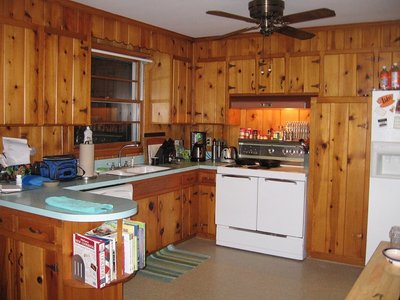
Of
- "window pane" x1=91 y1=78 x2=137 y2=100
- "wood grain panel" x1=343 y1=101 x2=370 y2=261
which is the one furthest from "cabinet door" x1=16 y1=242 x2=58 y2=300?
"wood grain panel" x1=343 y1=101 x2=370 y2=261

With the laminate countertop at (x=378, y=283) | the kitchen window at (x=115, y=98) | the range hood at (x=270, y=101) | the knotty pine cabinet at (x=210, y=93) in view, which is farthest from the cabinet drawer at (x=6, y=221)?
the range hood at (x=270, y=101)

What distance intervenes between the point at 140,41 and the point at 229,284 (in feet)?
8.73

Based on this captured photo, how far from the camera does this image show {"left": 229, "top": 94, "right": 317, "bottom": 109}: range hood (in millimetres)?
4781

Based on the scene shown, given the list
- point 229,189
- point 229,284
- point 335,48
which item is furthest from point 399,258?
point 335,48

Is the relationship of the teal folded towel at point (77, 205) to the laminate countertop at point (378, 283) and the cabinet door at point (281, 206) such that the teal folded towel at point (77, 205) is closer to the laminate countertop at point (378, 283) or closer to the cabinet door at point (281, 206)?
the laminate countertop at point (378, 283)

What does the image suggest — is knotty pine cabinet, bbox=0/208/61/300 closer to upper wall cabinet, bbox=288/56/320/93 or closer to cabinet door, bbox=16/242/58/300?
Answer: cabinet door, bbox=16/242/58/300

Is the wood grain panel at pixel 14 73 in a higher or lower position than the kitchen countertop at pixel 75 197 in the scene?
higher

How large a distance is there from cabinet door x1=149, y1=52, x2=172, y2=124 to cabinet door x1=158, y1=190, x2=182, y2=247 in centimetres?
99

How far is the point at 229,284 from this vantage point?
372cm

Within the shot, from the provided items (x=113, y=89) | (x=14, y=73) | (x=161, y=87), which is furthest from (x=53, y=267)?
(x=161, y=87)

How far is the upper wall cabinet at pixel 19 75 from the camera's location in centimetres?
322

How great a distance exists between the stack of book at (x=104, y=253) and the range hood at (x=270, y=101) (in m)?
2.82

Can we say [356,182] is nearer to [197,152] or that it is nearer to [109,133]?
[197,152]

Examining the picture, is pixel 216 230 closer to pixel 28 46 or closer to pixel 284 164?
pixel 284 164
